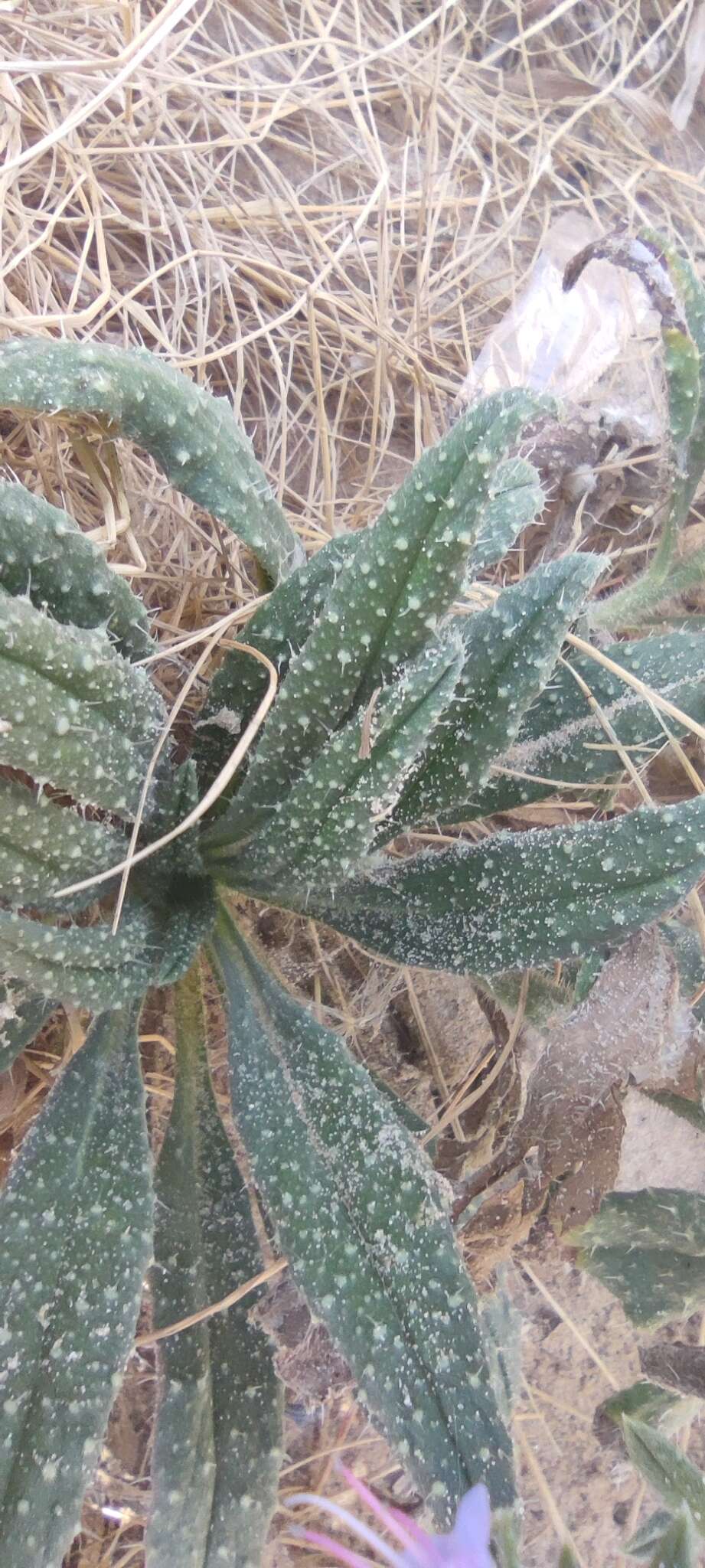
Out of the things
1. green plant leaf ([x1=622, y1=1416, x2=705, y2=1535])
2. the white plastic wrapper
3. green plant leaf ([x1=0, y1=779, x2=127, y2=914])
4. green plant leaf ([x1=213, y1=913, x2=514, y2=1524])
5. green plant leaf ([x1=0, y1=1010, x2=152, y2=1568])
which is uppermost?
the white plastic wrapper

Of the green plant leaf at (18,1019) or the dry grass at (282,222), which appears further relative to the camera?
the dry grass at (282,222)

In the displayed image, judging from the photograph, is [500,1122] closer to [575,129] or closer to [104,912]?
[104,912]

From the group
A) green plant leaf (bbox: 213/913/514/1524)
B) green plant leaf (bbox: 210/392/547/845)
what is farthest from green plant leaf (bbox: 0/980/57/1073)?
green plant leaf (bbox: 210/392/547/845)

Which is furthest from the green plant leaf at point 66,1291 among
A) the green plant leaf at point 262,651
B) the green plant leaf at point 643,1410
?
the green plant leaf at point 643,1410

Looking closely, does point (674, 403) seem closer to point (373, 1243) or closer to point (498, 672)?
point (498, 672)

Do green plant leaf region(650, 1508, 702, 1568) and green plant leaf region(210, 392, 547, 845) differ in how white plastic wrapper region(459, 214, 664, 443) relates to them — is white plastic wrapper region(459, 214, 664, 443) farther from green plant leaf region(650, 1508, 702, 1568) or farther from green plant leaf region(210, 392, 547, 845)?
green plant leaf region(650, 1508, 702, 1568)

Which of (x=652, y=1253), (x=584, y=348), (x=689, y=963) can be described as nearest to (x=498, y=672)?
(x=689, y=963)

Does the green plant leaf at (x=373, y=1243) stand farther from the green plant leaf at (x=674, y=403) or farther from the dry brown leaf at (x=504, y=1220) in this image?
the green plant leaf at (x=674, y=403)
